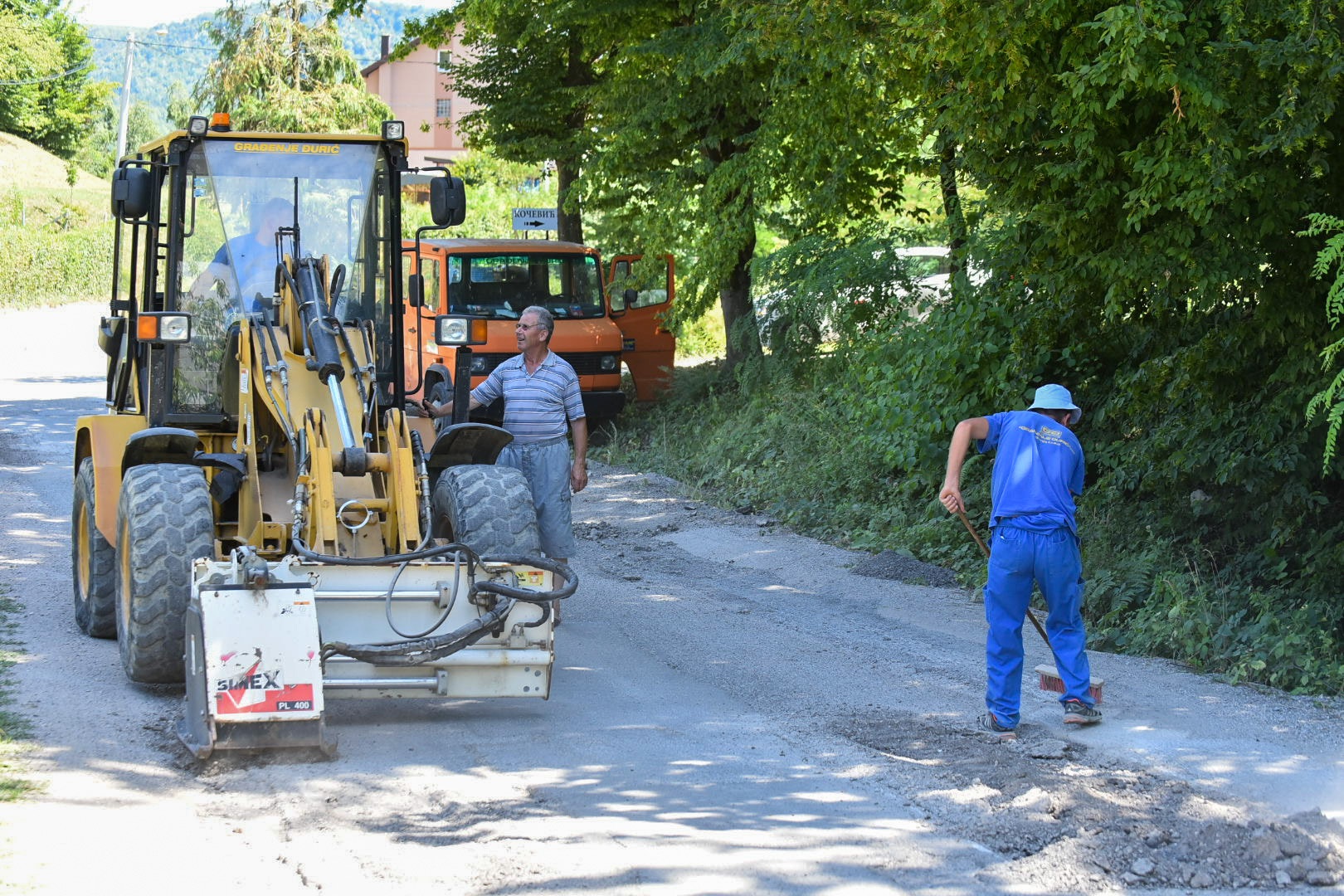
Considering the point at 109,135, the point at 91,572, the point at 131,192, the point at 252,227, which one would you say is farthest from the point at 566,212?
the point at 109,135

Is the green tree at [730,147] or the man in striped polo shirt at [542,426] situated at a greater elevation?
the green tree at [730,147]

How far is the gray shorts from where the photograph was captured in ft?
28.3

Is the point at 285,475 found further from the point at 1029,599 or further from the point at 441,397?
the point at 1029,599

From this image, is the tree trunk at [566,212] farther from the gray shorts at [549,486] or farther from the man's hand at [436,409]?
the gray shorts at [549,486]

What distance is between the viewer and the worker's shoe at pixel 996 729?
21.5 feet

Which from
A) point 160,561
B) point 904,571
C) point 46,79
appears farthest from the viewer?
point 46,79

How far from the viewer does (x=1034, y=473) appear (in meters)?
6.78

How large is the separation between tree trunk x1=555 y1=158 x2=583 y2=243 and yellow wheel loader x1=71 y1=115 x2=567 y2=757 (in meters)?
10.4

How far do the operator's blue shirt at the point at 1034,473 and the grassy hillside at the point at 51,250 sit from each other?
3604cm

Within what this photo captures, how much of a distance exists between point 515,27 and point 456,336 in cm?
1185

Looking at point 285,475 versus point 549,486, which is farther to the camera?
point 549,486

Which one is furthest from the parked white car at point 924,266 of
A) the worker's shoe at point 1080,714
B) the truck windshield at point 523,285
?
the worker's shoe at point 1080,714

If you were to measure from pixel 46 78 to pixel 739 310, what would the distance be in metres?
51.5

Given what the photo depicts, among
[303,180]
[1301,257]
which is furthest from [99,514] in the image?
[1301,257]
